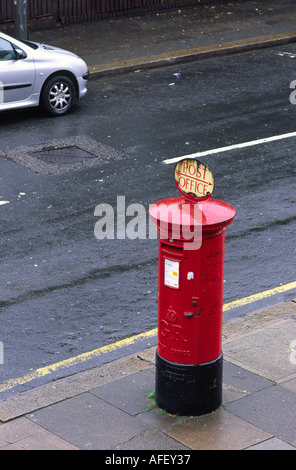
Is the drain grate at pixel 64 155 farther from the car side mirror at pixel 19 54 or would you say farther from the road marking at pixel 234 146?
the car side mirror at pixel 19 54

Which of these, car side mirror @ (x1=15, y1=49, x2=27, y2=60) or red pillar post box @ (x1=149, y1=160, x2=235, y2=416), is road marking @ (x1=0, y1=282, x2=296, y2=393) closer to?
red pillar post box @ (x1=149, y1=160, x2=235, y2=416)

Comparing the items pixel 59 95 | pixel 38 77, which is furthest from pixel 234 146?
pixel 38 77

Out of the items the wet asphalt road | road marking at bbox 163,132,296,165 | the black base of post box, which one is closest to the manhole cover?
the wet asphalt road

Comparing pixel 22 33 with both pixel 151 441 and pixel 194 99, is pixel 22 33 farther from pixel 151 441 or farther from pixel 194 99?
pixel 151 441

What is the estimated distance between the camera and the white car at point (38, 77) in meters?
13.5

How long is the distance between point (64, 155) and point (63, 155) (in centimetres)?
1

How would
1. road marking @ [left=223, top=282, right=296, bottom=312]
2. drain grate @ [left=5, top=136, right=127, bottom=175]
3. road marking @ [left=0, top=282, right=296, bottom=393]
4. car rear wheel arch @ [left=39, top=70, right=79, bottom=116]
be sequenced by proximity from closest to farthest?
road marking @ [left=0, top=282, right=296, bottom=393] < road marking @ [left=223, top=282, right=296, bottom=312] < drain grate @ [left=5, top=136, right=127, bottom=175] < car rear wheel arch @ [left=39, top=70, right=79, bottom=116]

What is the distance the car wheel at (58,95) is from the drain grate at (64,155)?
4.29 ft

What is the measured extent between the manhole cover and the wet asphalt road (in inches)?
15.6

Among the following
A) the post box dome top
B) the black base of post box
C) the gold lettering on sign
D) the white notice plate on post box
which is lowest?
the black base of post box

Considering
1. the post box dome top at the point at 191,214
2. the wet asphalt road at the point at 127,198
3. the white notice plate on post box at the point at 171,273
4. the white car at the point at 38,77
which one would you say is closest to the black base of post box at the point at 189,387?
the white notice plate on post box at the point at 171,273

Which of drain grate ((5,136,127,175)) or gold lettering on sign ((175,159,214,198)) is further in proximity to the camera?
drain grate ((5,136,127,175))

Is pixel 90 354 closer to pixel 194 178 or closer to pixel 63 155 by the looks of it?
pixel 194 178

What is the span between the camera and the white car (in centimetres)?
1348
